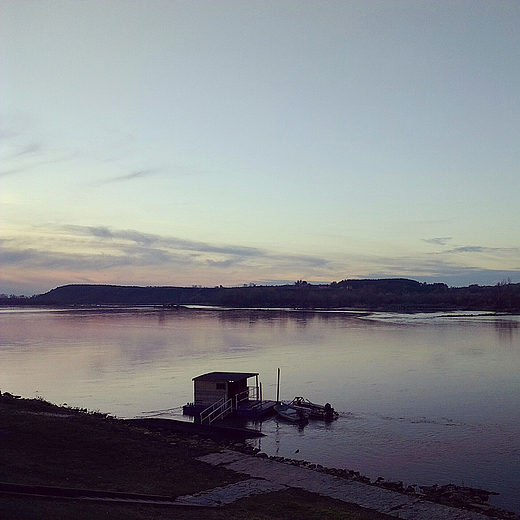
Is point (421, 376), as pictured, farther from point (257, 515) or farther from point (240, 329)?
point (240, 329)

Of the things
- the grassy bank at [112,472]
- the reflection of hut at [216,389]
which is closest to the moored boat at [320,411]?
the reflection of hut at [216,389]

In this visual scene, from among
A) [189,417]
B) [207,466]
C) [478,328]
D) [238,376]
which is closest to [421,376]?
[238,376]

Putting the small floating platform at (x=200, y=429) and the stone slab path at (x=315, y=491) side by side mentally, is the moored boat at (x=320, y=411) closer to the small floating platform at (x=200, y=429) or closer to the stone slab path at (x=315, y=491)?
the small floating platform at (x=200, y=429)

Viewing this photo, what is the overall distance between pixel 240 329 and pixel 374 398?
56288 mm

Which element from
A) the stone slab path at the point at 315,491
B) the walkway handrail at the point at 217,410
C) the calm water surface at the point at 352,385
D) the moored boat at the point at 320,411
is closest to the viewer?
the stone slab path at the point at 315,491

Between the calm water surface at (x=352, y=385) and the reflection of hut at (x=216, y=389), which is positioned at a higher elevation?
the reflection of hut at (x=216, y=389)

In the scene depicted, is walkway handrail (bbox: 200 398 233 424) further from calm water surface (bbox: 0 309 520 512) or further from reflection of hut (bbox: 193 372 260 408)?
calm water surface (bbox: 0 309 520 512)

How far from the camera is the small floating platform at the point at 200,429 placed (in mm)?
26172

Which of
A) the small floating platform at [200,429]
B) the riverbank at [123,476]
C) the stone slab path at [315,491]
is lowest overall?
the small floating platform at [200,429]

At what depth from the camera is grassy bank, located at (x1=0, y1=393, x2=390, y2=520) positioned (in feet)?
40.8

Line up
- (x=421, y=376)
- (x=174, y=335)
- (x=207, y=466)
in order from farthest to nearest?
1. (x=174, y=335)
2. (x=421, y=376)
3. (x=207, y=466)

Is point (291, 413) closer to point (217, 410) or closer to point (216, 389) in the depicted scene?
point (217, 410)

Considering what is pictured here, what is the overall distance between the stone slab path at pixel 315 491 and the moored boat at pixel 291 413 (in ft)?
30.7

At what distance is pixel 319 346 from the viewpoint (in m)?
63.6
